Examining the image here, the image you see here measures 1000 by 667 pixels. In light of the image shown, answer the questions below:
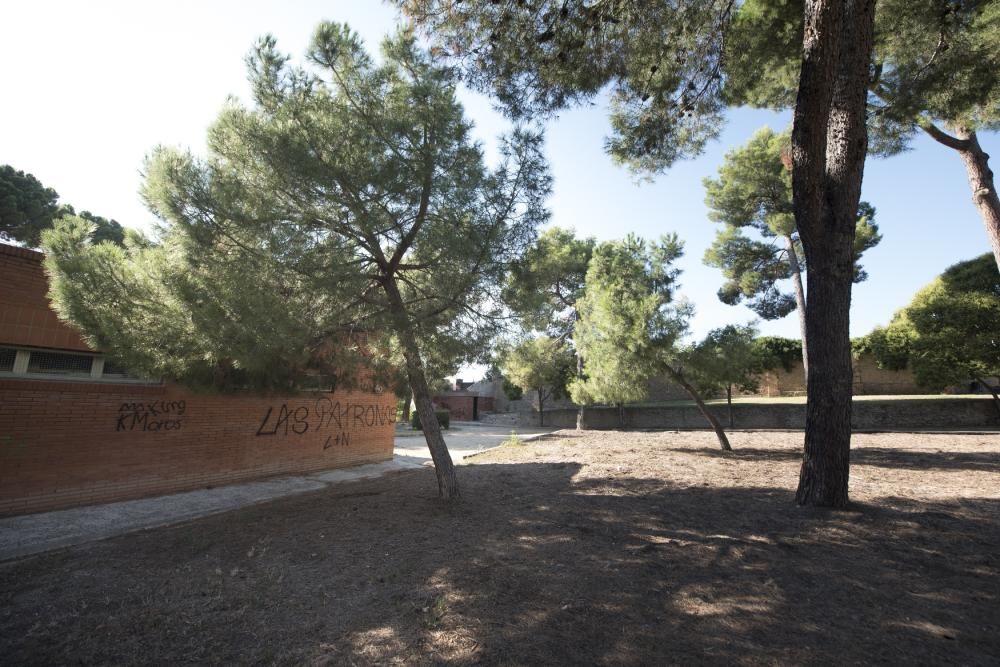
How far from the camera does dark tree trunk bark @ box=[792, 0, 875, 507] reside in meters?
5.21

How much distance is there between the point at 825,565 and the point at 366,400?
32.6 feet

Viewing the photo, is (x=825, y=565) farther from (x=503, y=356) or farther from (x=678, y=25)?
(x=678, y=25)

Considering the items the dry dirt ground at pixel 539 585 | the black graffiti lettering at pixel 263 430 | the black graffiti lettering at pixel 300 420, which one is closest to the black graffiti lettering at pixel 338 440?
the black graffiti lettering at pixel 300 420

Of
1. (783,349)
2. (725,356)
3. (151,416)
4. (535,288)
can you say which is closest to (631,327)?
(725,356)

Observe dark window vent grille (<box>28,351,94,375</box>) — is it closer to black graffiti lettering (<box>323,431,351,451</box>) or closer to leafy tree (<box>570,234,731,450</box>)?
black graffiti lettering (<box>323,431,351,451</box>)

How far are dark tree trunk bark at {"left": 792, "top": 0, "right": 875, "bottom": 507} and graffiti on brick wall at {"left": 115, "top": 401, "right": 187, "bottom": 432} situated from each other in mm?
9747

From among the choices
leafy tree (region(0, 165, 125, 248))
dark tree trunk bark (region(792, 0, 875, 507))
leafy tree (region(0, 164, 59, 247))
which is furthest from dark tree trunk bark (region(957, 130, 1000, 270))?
leafy tree (region(0, 164, 59, 247))

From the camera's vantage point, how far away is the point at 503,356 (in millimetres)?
6711

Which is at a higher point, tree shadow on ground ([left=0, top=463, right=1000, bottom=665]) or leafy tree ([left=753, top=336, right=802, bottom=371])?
leafy tree ([left=753, top=336, right=802, bottom=371])

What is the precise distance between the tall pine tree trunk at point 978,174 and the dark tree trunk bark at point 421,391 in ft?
36.1

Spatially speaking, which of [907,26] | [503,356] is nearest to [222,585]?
[503,356]

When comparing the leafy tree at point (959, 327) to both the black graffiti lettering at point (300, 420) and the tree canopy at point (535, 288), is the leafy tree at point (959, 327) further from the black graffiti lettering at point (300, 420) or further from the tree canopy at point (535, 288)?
the black graffiti lettering at point (300, 420)

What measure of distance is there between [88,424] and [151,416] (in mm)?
783

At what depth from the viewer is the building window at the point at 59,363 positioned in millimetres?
6215
